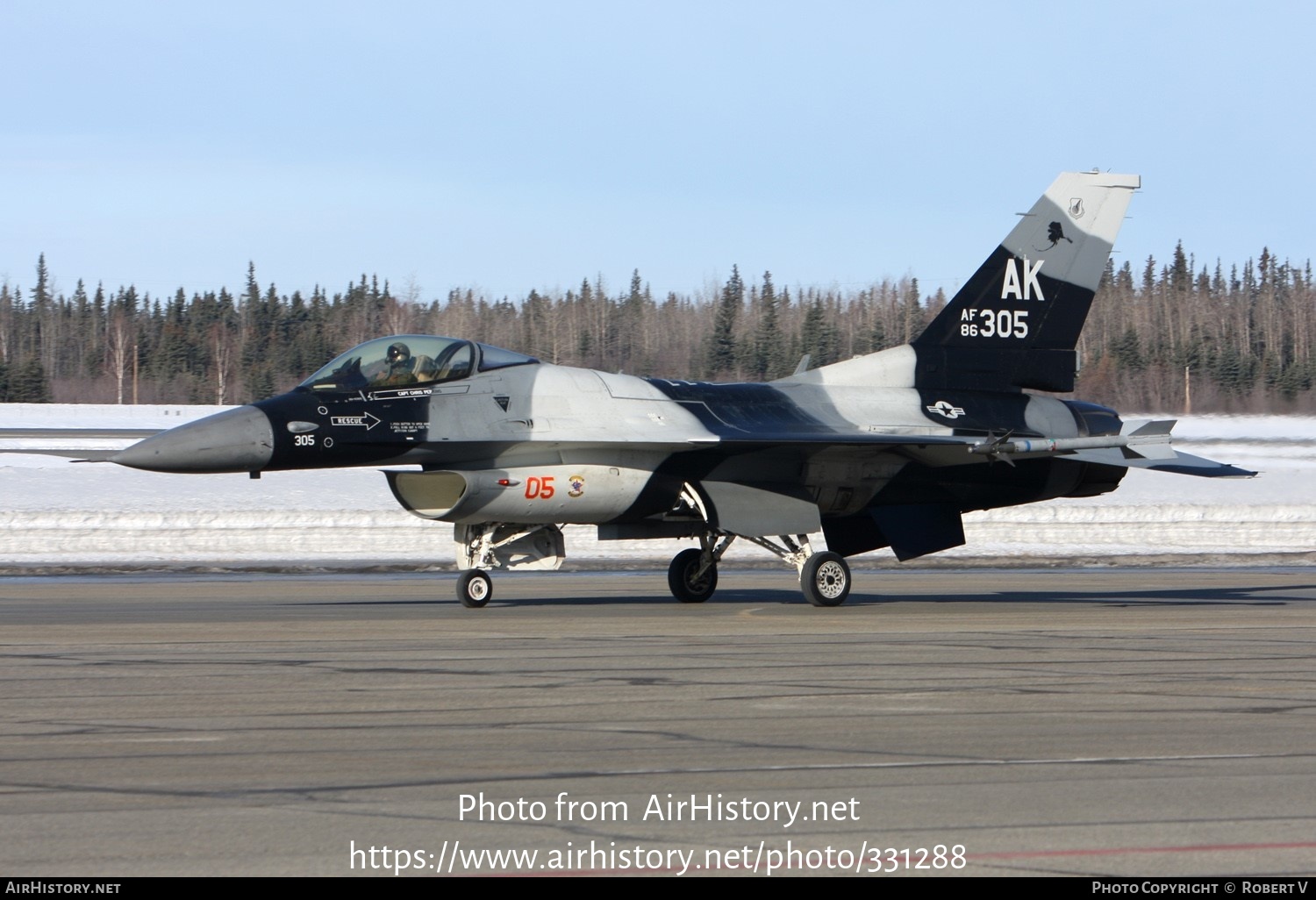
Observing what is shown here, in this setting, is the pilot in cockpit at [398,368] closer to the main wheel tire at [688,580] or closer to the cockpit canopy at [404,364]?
the cockpit canopy at [404,364]

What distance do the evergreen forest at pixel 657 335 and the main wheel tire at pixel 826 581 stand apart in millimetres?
A: 16888

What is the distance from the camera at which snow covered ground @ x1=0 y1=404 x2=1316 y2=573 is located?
80.8 ft

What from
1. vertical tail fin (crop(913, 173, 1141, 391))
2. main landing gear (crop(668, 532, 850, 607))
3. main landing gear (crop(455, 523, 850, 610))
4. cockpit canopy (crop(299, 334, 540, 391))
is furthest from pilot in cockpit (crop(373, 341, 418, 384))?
vertical tail fin (crop(913, 173, 1141, 391))

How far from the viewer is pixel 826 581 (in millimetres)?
15711

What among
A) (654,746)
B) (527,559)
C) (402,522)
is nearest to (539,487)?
(527,559)

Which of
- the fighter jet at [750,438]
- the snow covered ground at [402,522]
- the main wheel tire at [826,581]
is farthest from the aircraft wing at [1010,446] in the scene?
the snow covered ground at [402,522]

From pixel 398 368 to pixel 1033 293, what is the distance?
27.0 feet

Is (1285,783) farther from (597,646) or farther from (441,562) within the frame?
(441,562)

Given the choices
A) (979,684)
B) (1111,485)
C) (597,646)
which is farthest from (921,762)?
(1111,485)

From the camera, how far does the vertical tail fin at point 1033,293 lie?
58.9 feet

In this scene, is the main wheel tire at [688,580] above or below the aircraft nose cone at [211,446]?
below

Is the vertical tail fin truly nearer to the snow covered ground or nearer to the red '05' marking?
the red '05' marking

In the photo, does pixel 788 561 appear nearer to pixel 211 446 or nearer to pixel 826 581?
pixel 826 581

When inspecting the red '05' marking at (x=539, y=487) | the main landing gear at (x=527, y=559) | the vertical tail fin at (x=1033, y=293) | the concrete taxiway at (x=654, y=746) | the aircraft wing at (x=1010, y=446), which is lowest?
the concrete taxiway at (x=654, y=746)
